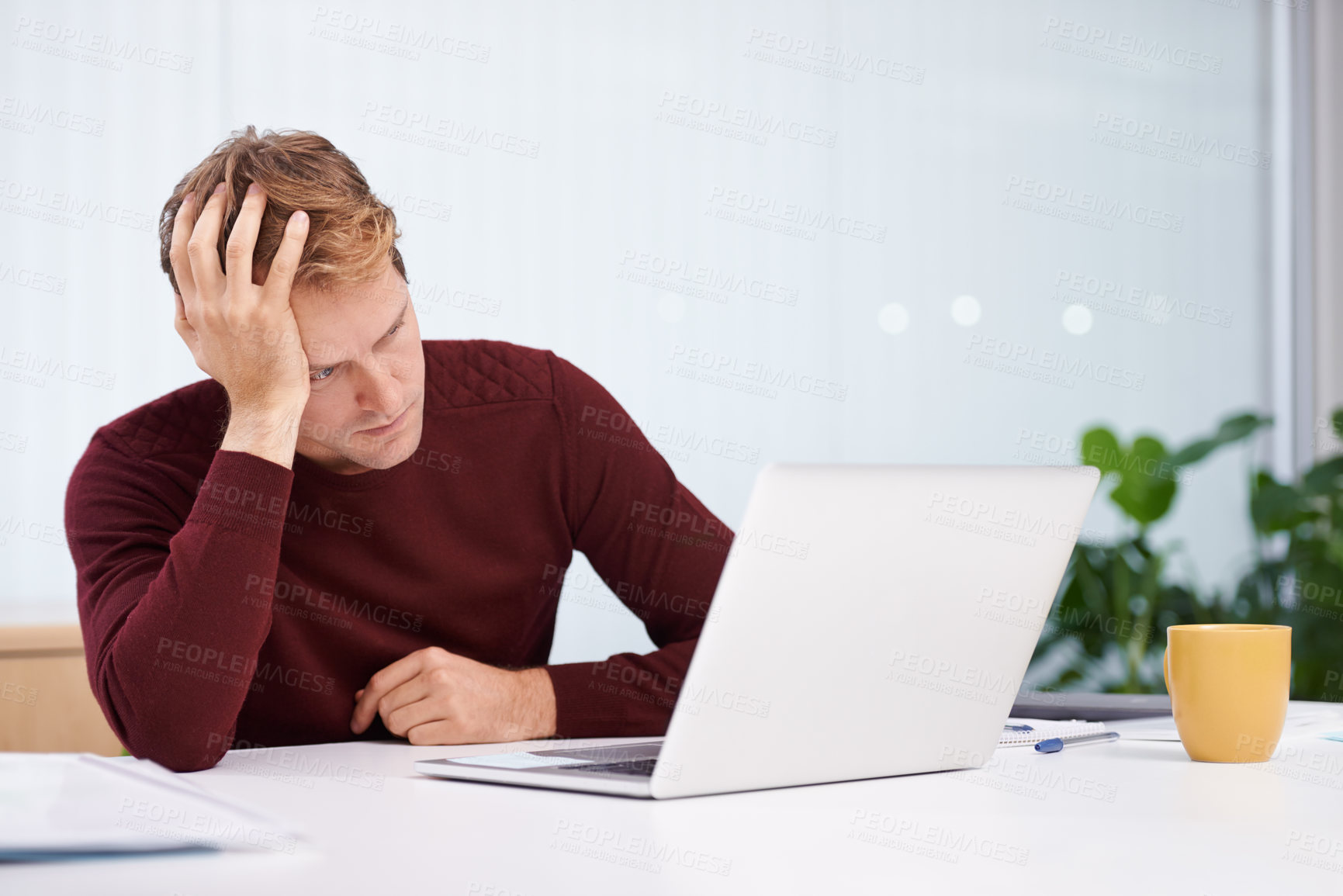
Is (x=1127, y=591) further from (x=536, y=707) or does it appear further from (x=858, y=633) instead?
(x=858, y=633)

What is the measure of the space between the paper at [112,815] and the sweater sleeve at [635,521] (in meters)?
0.71

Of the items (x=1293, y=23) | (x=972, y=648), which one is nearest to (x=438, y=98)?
(x=972, y=648)

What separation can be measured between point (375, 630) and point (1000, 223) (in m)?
2.56

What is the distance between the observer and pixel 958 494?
30.7 inches

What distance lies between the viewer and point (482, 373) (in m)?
1.51

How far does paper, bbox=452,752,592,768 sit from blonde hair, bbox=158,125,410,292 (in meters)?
0.52

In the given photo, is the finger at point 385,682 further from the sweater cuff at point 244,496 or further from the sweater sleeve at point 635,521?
the sweater sleeve at point 635,521

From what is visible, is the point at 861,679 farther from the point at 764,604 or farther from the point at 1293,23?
the point at 1293,23

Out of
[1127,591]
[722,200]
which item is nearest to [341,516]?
[722,200]

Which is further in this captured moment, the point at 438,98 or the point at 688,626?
the point at 438,98

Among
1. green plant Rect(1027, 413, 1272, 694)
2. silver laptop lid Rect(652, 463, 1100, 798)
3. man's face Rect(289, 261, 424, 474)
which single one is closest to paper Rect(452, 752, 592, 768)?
silver laptop lid Rect(652, 463, 1100, 798)

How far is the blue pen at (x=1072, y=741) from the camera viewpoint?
3.17 ft

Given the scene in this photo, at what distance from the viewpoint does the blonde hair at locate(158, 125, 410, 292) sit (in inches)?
45.6

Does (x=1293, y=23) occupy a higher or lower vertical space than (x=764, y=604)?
higher
